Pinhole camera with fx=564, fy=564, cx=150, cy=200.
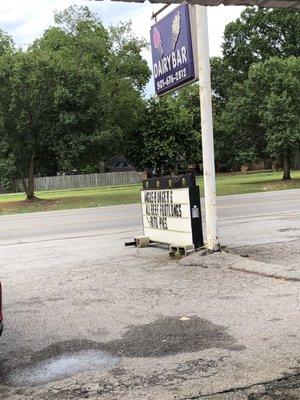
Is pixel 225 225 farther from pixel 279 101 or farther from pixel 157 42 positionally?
pixel 279 101

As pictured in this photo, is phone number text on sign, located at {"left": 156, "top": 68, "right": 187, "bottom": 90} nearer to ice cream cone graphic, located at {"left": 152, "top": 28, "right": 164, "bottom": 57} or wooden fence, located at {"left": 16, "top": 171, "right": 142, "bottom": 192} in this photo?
ice cream cone graphic, located at {"left": 152, "top": 28, "right": 164, "bottom": 57}

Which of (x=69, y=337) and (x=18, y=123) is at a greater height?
(x=18, y=123)

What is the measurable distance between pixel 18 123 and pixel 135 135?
12361 millimetres

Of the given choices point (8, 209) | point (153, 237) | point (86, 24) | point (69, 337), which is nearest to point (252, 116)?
point (86, 24)

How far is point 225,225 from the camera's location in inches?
584

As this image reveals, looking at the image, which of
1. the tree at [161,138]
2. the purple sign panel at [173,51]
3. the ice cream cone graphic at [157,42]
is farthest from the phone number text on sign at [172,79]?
the tree at [161,138]

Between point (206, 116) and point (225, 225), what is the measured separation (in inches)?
232

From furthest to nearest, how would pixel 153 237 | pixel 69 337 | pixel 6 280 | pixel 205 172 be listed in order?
pixel 153 237 < pixel 205 172 < pixel 6 280 < pixel 69 337

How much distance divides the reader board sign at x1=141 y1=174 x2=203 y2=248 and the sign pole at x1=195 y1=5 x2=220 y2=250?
0.36m

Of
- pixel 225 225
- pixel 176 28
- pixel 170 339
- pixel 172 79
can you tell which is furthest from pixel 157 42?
pixel 170 339

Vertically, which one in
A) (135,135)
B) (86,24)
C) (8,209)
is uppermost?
(86,24)

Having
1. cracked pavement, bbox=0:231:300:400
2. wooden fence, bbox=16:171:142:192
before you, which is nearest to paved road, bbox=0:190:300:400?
cracked pavement, bbox=0:231:300:400

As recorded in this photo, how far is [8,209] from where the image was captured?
27984 millimetres

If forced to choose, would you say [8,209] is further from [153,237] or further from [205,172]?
[205,172]
